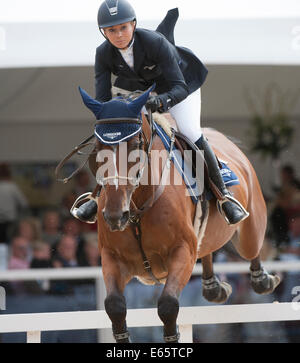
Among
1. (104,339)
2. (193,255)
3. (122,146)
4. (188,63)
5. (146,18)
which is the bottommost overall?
(104,339)

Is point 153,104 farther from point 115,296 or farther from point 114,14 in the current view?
point 115,296

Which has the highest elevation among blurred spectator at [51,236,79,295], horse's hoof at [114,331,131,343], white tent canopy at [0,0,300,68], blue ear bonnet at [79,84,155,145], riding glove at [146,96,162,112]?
white tent canopy at [0,0,300,68]

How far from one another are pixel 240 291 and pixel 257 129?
180cm

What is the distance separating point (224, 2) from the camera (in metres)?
5.53

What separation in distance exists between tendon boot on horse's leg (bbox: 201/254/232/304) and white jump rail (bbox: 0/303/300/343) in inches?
38.6

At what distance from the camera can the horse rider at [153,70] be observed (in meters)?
3.61

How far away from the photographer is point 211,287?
16.7ft

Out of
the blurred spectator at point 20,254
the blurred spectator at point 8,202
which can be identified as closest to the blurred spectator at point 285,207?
the blurred spectator at point 20,254

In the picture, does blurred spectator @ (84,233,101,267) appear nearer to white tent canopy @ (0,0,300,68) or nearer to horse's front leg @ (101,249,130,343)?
white tent canopy @ (0,0,300,68)

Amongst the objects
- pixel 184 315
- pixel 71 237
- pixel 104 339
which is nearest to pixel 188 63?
pixel 184 315

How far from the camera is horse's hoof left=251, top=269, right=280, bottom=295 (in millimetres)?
5098

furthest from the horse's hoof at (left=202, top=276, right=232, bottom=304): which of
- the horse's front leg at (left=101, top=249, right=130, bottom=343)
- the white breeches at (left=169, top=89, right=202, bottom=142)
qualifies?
the horse's front leg at (left=101, top=249, right=130, bottom=343)

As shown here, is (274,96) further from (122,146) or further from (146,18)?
(122,146)
